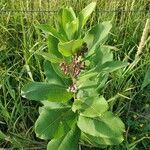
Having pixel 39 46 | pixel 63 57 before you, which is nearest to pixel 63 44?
pixel 63 57

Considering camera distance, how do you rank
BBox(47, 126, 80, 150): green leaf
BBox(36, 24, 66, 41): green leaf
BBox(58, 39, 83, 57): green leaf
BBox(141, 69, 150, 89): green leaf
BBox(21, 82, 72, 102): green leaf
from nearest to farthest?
BBox(58, 39, 83, 57): green leaf, BBox(36, 24, 66, 41): green leaf, BBox(21, 82, 72, 102): green leaf, BBox(47, 126, 80, 150): green leaf, BBox(141, 69, 150, 89): green leaf

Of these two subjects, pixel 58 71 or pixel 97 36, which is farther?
pixel 58 71

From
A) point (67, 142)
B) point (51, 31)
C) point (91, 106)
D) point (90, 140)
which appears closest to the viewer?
point (51, 31)

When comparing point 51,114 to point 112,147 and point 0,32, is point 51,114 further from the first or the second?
point 0,32

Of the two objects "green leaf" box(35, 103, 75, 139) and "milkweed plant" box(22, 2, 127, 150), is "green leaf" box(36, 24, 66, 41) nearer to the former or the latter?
"milkweed plant" box(22, 2, 127, 150)

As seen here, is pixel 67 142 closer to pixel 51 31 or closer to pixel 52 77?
pixel 52 77

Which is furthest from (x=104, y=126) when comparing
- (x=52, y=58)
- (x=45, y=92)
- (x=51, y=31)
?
(x=51, y=31)

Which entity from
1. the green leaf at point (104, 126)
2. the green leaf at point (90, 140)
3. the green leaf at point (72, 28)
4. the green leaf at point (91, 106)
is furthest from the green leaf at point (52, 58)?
the green leaf at point (90, 140)

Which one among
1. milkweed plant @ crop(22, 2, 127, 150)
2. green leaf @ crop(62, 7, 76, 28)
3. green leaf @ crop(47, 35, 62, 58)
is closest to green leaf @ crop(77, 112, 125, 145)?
milkweed plant @ crop(22, 2, 127, 150)
